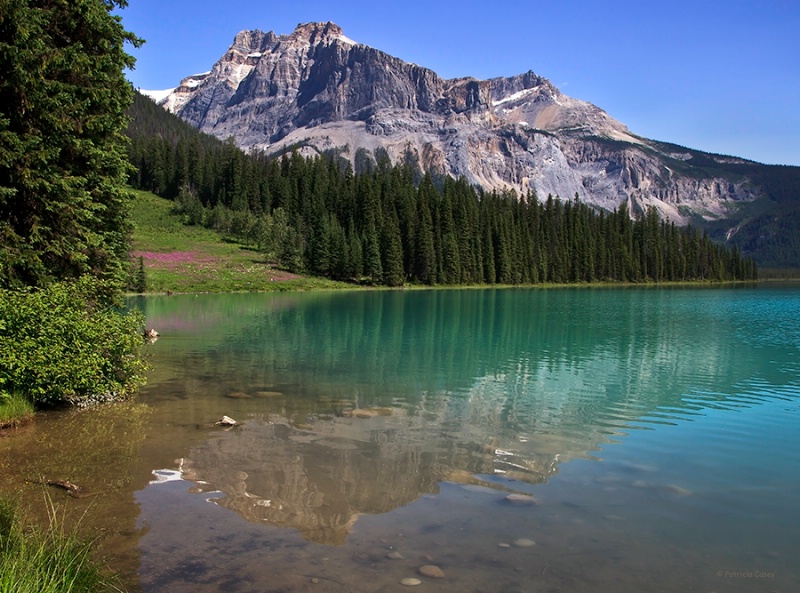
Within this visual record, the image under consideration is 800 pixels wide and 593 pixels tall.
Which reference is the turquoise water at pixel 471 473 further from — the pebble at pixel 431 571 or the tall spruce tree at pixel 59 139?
the tall spruce tree at pixel 59 139

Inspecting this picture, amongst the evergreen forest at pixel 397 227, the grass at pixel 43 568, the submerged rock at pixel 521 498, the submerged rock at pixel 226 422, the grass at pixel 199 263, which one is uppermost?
the evergreen forest at pixel 397 227

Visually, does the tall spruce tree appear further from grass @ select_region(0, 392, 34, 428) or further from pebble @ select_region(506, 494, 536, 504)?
pebble @ select_region(506, 494, 536, 504)

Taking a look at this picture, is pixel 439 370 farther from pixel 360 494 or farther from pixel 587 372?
pixel 360 494

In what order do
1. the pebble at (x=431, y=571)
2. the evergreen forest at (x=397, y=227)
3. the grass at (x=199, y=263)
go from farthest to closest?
the evergreen forest at (x=397, y=227), the grass at (x=199, y=263), the pebble at (x=431, y=571)

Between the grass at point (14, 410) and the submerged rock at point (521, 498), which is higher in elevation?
the grass at point (14, 410)

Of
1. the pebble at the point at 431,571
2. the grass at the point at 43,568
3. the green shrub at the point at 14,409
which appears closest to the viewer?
the grass at the point at 43,568

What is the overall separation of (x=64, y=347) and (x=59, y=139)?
646 centimetres

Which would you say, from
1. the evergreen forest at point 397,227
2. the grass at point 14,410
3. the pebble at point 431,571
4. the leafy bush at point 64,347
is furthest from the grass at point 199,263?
the pebble at point 431,571

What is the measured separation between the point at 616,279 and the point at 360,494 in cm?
16944

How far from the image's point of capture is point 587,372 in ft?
90.0

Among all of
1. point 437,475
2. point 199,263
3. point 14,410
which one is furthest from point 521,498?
point 199,263

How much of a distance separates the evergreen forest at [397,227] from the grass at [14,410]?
9962 cm

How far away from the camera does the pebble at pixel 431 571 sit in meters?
8.53

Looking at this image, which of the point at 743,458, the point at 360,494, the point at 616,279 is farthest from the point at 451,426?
the point at 616,279
